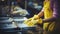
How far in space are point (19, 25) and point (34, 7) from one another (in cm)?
21

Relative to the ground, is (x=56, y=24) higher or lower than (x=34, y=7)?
lower

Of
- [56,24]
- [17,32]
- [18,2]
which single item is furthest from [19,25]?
[56,24]

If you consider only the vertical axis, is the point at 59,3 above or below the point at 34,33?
above

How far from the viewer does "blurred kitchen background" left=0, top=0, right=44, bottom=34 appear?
168 centimetres

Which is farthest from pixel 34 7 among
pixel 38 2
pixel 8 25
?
pixel 8 25

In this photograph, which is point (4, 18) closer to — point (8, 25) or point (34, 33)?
point (8, 25)

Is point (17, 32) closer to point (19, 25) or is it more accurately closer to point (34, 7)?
point (19, 25)

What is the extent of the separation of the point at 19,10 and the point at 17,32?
7.6 inches

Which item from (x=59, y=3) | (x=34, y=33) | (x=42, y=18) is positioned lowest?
(x=34, y=33)

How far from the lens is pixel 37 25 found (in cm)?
174

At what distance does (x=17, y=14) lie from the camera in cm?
170

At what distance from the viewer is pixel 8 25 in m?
1.69

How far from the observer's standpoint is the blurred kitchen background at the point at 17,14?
5.50 ft

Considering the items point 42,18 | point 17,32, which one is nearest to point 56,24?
point 42,18
